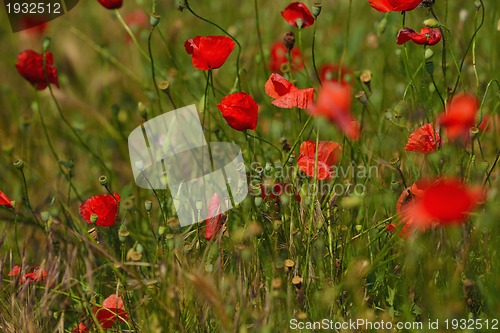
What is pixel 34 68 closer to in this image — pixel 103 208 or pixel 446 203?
pixel 103 208

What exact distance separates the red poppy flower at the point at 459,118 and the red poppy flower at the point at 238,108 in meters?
0.41

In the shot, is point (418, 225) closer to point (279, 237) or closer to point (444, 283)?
point (444, 283)

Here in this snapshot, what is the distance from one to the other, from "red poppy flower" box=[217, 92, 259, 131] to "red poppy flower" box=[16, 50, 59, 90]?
725mm

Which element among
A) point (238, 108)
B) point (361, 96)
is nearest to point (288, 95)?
point (238, 108)

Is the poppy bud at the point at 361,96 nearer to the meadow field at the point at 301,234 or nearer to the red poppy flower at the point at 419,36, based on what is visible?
the meadow field at the point at 301,234

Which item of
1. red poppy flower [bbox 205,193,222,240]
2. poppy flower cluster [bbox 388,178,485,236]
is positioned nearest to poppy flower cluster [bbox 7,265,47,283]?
red poppy flower [bbox 205,193,222,240]

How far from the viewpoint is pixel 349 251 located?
1.73 metres

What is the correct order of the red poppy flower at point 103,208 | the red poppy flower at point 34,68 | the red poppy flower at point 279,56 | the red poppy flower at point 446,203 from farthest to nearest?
the red poppy flower at point 279,56 < the red poppy flower at point 34,68 < the red poppy flower at point 103,208 < the red poppy flower at point 446,203

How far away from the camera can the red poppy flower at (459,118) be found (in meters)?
1.62

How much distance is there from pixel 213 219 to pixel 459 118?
577mm

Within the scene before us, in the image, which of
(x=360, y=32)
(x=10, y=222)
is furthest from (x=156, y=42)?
(x=10, y=222)

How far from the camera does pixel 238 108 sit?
5.37ft

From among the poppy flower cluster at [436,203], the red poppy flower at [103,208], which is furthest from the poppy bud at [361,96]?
the red poppy flower at [103,208]

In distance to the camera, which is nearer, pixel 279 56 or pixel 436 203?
pixel 436 203
